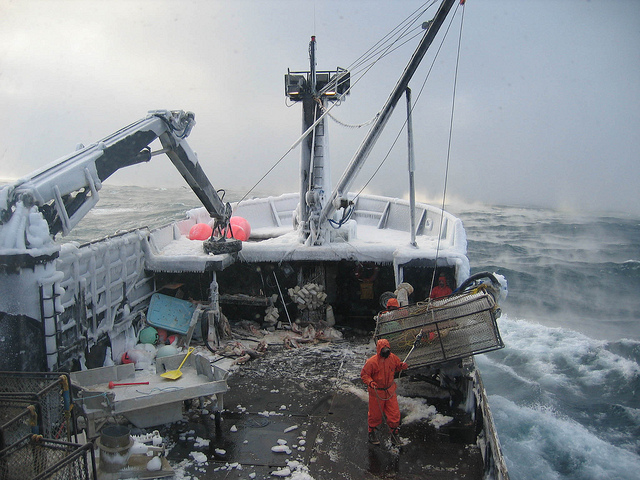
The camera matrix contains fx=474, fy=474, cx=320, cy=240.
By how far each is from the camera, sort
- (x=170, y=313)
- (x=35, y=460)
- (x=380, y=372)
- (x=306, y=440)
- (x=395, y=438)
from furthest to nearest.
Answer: (x=170, y=313) → (x=306, y=440) → (x=395, y=438) → (x=380, y=372) → (x=35, y=460)

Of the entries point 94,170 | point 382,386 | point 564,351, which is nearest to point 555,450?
point 564,351

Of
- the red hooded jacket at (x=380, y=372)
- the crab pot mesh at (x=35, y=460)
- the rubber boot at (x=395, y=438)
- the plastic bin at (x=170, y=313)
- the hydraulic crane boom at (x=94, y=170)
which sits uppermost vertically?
the hydraulic crane boom at (x=94, y=170)

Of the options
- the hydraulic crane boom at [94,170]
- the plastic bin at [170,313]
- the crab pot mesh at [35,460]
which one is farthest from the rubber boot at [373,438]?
the hydraulic crane boom at [94,170]

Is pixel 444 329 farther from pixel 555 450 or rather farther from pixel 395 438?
pixel 555 450

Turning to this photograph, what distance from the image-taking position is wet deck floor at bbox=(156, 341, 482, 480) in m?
5.00

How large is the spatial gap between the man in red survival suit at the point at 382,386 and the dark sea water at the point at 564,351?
544 cm

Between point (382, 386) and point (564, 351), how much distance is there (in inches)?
503

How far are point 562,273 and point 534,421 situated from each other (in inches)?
634

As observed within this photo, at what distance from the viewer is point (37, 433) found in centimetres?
395

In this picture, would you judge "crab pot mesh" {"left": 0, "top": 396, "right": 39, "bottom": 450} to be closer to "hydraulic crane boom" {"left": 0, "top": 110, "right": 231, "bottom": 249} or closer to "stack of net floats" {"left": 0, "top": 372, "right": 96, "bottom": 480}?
"stack of net floats" {"left": 0, "top": 372, "right": 96, "bottom": 480}

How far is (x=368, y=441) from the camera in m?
5.52

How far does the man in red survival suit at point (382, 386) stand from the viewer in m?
5.32

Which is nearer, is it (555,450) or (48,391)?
(48,391)

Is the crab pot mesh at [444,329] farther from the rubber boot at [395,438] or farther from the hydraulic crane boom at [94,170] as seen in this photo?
the hydraulic crane boom at [94,170]
